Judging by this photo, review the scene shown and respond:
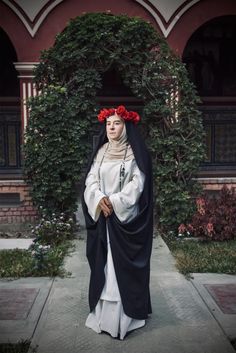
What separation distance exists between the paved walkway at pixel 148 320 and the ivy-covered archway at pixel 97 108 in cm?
191

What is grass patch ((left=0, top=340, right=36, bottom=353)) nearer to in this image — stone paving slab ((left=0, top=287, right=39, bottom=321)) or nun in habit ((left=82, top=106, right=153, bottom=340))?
stone paving slab ((left=0, top=287, right=39, bottom=321))

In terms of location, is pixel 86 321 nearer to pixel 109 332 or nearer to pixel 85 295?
pixel 109 332

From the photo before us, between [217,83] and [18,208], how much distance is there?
17.2 ft

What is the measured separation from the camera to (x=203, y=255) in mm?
6410

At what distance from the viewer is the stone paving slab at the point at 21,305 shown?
4125 mm

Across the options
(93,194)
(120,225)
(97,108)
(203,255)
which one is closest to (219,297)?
(203,255)

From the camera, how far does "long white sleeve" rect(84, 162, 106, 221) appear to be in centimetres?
399

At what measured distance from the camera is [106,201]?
13.0 feet

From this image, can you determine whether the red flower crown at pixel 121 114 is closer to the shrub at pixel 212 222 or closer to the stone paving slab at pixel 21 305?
the stone paving slab at pixel 21 305

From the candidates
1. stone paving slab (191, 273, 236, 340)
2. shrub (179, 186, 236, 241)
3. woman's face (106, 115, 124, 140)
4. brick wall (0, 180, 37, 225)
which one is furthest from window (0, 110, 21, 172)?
woman's face (106, 115, 124, 140)

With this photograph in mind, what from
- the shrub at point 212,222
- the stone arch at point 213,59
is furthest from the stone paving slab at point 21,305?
the stone arch at point 213,59

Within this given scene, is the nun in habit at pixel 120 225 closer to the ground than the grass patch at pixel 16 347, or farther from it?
farther from it

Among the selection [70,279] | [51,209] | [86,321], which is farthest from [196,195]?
[86,321]

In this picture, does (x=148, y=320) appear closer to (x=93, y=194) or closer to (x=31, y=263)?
(x=93, y=194)
